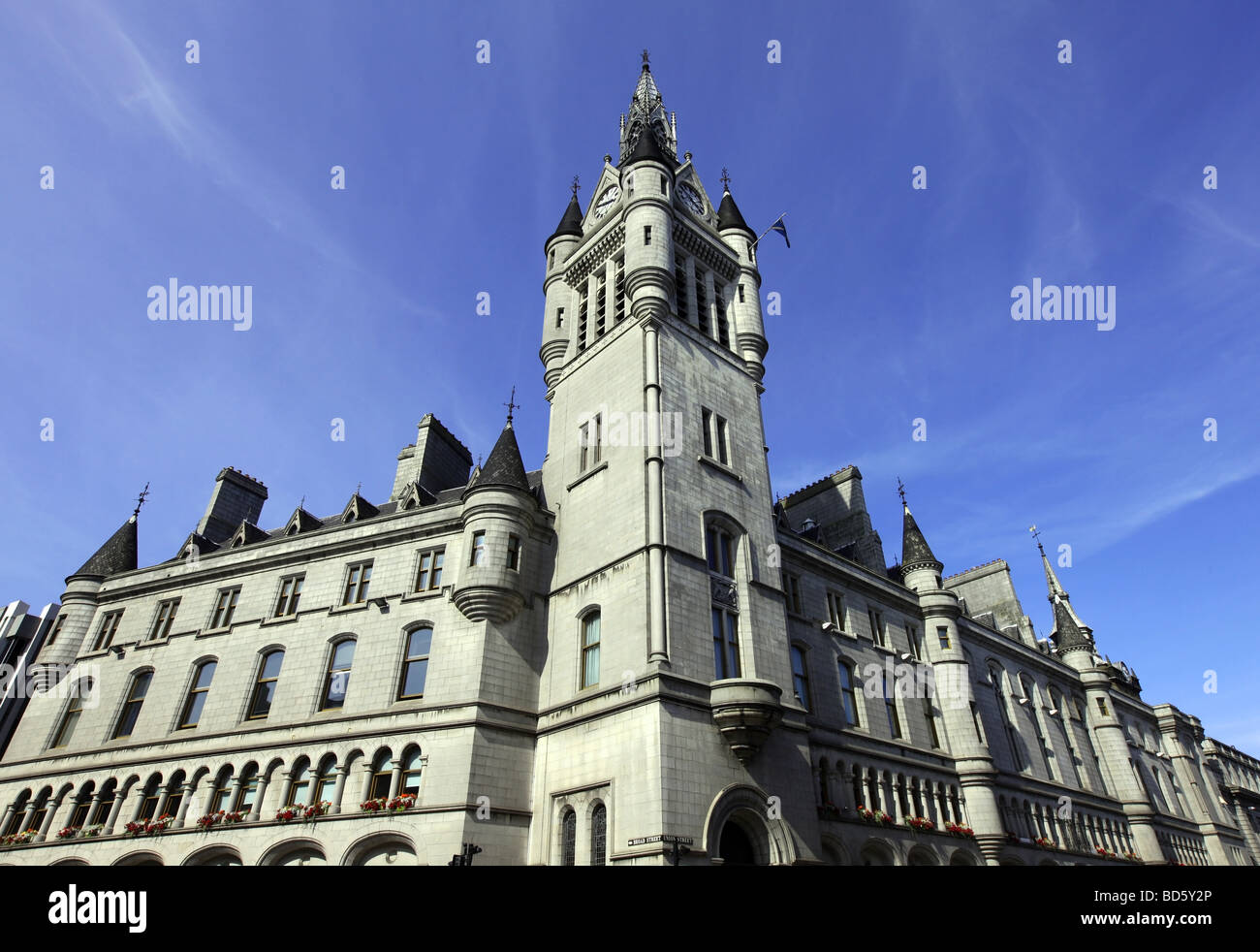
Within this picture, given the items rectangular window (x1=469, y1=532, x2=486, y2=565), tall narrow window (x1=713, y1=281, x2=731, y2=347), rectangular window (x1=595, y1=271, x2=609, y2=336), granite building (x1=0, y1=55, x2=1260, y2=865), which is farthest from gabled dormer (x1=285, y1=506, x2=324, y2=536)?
tall narrow window (x1=713, y1=281, x2=731, y2=347)

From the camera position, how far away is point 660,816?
18891mm

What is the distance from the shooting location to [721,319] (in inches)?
1373

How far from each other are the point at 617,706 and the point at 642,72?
143ft

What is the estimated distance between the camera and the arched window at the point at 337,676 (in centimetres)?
2595

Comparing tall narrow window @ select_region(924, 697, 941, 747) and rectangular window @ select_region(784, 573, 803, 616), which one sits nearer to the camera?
rectangular window @ select_region(784, 573, 803, 616)

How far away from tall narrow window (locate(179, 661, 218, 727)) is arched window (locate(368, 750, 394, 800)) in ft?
30.5

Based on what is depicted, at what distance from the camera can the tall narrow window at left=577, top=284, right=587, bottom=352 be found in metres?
34.5

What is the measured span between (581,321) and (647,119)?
16.4 meters

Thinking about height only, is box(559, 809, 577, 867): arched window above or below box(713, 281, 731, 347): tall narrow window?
below

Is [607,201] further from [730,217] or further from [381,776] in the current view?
[381,776]

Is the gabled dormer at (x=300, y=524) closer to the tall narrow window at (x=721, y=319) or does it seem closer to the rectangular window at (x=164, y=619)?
the rectangular window at (x=164, y=619)

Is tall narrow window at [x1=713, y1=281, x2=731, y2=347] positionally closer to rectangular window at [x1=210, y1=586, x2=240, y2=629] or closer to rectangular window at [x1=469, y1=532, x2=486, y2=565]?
rectangular window at [x1=469, y1=532, x2=486, y2=565]

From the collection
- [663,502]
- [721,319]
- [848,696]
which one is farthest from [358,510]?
[848,696]

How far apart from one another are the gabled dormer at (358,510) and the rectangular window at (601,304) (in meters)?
13.4
